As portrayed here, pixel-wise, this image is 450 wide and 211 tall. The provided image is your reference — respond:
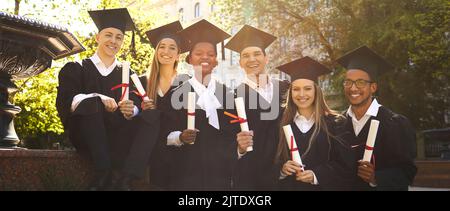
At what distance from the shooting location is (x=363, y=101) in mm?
4957

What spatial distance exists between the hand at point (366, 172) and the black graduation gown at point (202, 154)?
4.07 ft

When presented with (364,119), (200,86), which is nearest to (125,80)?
(200,86)

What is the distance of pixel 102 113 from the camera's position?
4.65m

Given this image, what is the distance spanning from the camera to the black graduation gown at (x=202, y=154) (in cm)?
485

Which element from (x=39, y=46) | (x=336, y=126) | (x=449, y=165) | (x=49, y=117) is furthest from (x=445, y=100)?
(x=39, y=46)

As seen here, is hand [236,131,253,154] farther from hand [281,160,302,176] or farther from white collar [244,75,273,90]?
white collar [244,75,273,90]

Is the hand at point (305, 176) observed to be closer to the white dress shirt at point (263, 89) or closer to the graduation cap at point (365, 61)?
the white dress shirt at point (263, 89)

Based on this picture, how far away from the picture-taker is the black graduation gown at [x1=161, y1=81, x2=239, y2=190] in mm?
4848

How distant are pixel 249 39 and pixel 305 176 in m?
1.83

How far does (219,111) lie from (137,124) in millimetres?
857

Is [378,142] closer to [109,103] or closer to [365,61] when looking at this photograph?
[365,61]

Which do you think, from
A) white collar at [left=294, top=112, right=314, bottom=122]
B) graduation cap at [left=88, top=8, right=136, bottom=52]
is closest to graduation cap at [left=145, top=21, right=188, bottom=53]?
graduation cap at [left=88, top=8, right=136, bottom=52]
